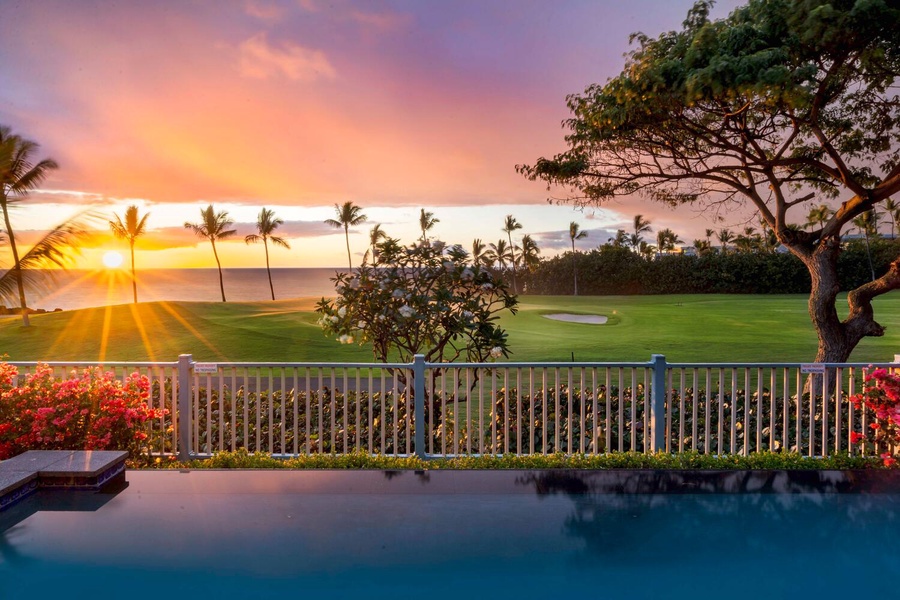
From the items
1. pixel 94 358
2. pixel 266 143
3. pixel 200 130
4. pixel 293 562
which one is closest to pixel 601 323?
pixel 266 143

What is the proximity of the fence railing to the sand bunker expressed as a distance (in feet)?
33.6

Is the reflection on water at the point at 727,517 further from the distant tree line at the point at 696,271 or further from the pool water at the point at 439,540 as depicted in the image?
the distant tree line at the point at 696,271

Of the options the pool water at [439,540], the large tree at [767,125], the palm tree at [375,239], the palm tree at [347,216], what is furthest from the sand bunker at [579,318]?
the palm tree at [347,216]

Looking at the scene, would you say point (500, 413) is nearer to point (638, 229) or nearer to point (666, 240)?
point (638, 229)

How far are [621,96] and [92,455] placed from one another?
7042 mm

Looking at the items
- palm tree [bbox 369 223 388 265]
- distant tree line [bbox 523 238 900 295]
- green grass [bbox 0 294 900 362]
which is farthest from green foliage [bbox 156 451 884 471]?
distant tree line [bbox 523 238 900 295]

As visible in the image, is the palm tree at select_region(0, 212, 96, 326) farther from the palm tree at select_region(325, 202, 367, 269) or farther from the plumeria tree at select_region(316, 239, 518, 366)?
the palm tree at select_region(325, 202, 367, 269)

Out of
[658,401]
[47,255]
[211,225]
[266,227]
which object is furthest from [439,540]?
[266,227]

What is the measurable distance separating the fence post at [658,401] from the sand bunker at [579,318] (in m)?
17.4

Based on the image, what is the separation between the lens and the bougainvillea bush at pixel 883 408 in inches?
179

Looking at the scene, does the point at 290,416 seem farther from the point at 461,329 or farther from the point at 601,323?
the point at 601,323

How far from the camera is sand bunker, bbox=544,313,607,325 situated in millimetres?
22672

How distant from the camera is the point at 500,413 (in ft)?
26.8

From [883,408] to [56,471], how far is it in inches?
235
